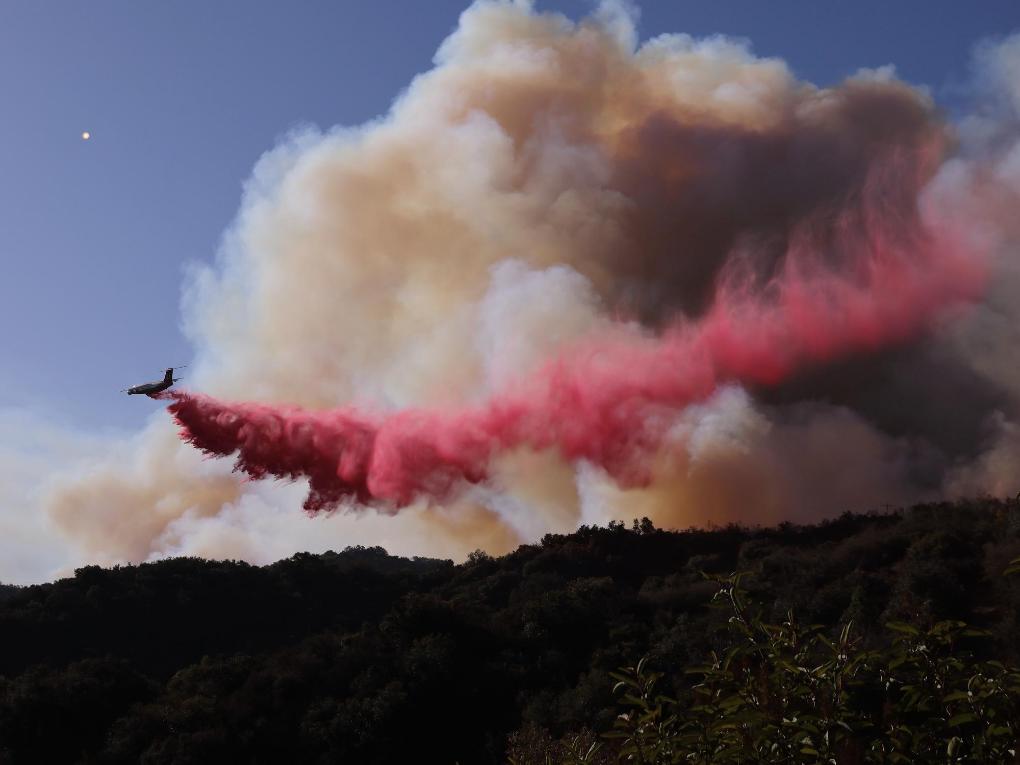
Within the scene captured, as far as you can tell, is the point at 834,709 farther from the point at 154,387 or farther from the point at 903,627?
the point at 154,387

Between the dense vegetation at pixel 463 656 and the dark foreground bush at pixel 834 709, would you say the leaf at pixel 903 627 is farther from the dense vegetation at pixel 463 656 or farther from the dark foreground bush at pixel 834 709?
the dense vegetation at pixel 463 656

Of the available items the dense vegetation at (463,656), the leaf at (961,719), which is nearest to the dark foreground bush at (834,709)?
the leaf at (961,719)

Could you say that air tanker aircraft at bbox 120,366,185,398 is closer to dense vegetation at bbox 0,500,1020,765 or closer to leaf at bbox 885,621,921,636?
dense vegetation at bbox 0,500,1020,765

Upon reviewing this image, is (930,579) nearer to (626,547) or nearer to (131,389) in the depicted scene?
(626,547)

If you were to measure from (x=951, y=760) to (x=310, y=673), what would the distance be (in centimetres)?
4588

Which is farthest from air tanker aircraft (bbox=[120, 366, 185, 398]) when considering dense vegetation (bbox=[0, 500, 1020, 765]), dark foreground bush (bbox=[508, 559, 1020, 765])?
dark foreground bush (bbox=[508, 559, 1020, 765])

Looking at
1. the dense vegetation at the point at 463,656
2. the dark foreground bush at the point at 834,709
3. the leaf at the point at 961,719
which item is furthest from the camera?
the dense vegetation at the point at 463,656

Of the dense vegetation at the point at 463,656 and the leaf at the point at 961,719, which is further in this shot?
the dense vegetation at the point at 463,656

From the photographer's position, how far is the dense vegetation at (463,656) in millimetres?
44281

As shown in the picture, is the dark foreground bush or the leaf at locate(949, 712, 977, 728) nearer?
the leaf at locate(949, 712, 977, 728)

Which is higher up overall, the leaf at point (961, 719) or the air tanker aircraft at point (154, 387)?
the air tanker aircraft at point (154, 387)

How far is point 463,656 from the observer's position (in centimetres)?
4959

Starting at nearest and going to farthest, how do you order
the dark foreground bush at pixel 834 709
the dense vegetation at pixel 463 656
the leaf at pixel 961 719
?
1. the leaf at pixel 961 719
2. the dark foreground bush at pixel 834 709
3. the dense vegetation at pixel 463 656

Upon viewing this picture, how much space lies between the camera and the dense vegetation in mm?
44281
